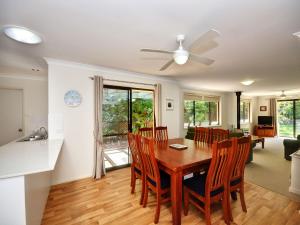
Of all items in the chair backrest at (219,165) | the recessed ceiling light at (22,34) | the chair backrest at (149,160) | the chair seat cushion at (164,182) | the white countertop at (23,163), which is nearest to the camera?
the white countertop at (23,163)

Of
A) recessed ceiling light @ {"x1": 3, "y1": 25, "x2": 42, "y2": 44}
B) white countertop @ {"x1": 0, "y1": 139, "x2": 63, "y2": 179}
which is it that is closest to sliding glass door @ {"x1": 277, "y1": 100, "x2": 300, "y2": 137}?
white countertop @ {"x1": 0, "y1": 139, "x2": 63, "y2": 179}

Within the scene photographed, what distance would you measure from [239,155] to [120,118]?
8.49ft

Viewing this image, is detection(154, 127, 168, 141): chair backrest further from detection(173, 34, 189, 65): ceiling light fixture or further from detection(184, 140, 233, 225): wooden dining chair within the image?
detection(173, 34, 189, 65): ceiling light fixture

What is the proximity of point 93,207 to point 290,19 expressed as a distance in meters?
3.24

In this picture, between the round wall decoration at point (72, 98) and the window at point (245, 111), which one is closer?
the round wall decoration at point (72, 98)

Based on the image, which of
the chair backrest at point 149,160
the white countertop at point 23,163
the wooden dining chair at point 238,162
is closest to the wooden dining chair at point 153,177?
the chair backrest at point 149,160

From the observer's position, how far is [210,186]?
159 centimetres

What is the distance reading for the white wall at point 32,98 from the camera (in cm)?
363

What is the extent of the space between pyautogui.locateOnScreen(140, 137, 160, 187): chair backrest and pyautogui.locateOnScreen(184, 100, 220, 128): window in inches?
161

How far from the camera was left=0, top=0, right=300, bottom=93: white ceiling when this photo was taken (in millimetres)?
1295

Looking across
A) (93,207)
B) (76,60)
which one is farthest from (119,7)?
(93,207)

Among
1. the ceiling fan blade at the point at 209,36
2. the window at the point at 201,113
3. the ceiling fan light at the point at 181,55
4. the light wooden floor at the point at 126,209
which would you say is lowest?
the light wooden floor at the point at 126,209

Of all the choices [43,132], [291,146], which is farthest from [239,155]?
[43,132]

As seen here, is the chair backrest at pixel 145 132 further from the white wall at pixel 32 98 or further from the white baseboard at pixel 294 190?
the white wall at pixel 32 98
